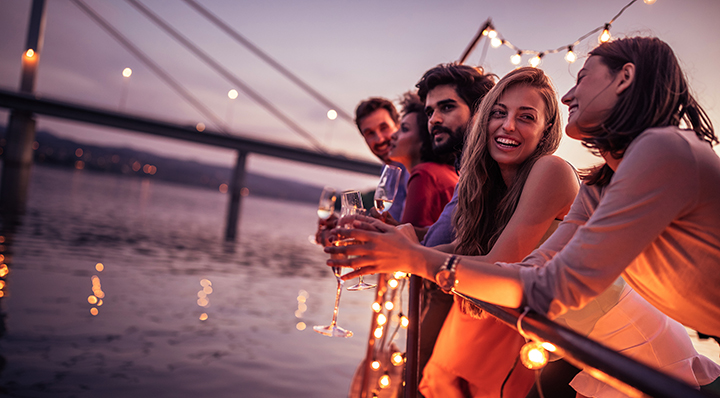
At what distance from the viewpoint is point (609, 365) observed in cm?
58

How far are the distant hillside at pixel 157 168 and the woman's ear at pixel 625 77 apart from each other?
345 ft

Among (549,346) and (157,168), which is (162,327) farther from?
(157,168)

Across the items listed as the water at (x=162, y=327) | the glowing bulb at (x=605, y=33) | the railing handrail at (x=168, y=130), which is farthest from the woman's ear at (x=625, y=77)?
the railing handrail at (x=168, y=130)

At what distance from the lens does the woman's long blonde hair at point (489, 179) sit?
5.56ft

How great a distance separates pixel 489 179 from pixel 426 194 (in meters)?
0.61

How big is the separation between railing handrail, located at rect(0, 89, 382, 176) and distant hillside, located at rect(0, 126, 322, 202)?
224 feet

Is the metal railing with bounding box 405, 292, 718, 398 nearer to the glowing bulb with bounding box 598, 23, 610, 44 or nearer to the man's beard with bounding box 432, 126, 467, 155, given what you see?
the man's beard with bounding box 432, 126, 467, 155

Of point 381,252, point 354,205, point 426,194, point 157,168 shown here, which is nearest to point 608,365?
point 381,252

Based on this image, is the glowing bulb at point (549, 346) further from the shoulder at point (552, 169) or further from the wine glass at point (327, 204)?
the wine glass at point (327, 204)

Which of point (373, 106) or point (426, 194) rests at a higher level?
point (373, 106)

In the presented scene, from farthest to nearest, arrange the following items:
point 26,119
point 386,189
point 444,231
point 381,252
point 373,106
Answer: point 26,119 → point 373,106 → point 386,189 → point 444,231 → point 381,252

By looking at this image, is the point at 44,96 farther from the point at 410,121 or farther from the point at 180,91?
the point at 410,121

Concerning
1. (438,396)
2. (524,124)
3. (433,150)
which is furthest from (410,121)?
(438,396)

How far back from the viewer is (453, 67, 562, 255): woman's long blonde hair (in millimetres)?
1693
